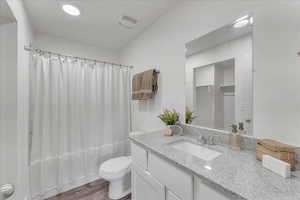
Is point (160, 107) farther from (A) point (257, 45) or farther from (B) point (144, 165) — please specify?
(A) point (257, 45)

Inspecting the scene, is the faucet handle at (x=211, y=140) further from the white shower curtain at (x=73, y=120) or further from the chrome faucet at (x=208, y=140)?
the white shower curtain at (x=73, y=120)

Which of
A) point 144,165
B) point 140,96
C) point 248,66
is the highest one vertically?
point 248,66

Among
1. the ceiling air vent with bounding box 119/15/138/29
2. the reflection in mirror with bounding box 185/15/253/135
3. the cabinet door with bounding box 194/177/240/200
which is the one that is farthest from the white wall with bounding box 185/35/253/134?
the ceiling air vent with bounding box 119/15/138/29

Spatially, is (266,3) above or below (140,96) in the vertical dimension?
above

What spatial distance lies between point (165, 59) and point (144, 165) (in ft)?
4.31

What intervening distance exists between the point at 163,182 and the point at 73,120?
1.55m

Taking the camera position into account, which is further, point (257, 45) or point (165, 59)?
point (165, 59)

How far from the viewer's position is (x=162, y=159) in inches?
36.4

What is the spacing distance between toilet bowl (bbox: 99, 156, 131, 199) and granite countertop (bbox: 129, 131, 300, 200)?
0.95m

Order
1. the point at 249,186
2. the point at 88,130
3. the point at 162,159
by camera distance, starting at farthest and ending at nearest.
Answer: the point at 88,130, the point at 162,159, the point at 249,186

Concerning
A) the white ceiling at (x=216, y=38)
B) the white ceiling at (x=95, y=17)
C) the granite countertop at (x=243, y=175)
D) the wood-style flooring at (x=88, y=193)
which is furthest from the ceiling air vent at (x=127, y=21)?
the wood-style flooring at (x=88, y=193)

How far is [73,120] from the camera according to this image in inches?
72.2

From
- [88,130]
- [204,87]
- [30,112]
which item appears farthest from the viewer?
[88,130]

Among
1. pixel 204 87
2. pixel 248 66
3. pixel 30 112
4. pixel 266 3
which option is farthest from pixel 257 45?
pixel 30 112
